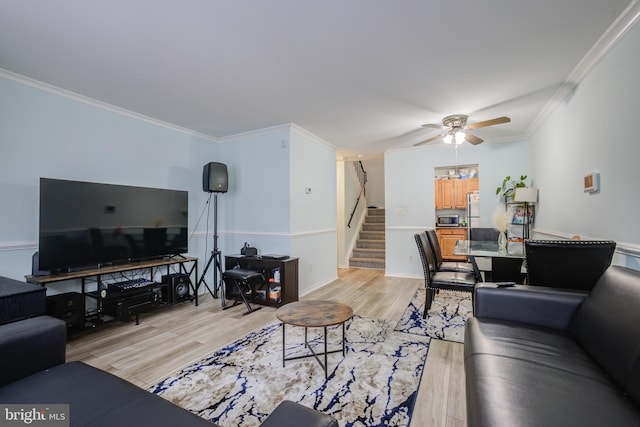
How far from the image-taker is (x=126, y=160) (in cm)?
340

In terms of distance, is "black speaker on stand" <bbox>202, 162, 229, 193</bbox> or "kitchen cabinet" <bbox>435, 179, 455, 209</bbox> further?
"kitchen cabinet" <bbox>435, 179, 455, 209</bbox>

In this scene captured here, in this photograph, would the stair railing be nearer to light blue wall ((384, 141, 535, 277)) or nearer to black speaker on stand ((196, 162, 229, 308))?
light blue wall ((384, 141, 535, 277))

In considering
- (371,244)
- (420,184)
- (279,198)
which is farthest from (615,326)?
(371,244)

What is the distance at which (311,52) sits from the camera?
7.32 feet

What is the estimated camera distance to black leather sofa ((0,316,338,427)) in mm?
958

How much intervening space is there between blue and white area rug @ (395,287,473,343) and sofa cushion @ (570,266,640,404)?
1.20 m

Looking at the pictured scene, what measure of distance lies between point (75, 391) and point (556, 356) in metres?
2.19

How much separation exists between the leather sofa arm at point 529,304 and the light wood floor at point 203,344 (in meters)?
0.56

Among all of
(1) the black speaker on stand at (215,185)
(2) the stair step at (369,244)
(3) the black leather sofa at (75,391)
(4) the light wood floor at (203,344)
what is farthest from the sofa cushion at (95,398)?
(2) the stair step at (369,244)

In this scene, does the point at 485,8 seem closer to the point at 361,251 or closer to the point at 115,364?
the point at 115,364

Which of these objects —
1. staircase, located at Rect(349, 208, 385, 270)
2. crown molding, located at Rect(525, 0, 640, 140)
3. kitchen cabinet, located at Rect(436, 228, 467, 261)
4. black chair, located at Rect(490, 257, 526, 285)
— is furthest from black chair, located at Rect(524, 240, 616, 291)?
kitchen cabinet, located at Rect(436, 228, 467, 261)

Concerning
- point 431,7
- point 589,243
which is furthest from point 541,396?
point 431,7

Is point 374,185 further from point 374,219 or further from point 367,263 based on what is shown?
point 367,263

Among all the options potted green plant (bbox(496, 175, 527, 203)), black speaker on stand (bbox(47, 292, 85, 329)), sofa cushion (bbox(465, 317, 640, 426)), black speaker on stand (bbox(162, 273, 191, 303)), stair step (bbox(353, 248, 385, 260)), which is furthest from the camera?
stair step (bbox(353, 248, 385, 260))
